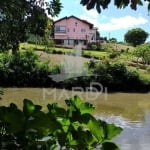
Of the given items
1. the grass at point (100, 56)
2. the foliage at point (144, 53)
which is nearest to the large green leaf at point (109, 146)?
the grass at point (100, 56)

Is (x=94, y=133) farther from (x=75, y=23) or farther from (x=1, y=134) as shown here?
(x=75, y=23)

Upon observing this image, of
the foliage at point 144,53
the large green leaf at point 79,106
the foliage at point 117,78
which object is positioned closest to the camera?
the large green leaf at point 79,106

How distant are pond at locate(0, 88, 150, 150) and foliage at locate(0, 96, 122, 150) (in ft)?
21.8

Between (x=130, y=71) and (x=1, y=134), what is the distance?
896 inches

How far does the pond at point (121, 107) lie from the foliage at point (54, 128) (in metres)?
6.63

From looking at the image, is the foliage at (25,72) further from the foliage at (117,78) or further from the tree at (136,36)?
the tree at (136,36)

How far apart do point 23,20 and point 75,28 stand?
4376cm

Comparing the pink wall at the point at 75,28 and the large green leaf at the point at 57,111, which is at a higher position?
the pink wall at the point at 75,28

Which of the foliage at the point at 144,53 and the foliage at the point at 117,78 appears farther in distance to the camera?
the foliage at the point at 144,53

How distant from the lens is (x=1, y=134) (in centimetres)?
91

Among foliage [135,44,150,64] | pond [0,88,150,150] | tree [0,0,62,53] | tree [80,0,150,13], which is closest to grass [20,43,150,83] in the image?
foliage [135,44,150,64]

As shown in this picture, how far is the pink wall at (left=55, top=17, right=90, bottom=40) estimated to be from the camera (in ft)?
152

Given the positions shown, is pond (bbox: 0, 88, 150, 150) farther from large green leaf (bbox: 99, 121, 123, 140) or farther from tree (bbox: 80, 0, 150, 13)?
large green leaf (bbox: 99, 121, 123, 140)

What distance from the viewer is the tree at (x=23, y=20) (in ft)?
8.43
